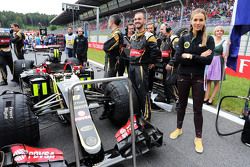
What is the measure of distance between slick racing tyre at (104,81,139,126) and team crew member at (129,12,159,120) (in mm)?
180

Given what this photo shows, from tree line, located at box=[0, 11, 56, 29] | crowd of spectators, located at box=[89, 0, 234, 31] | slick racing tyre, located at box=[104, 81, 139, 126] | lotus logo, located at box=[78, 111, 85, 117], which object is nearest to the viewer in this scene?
lotus logo, located at box=[78, 111, 85, 117]

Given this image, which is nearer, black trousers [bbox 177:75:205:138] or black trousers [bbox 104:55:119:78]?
black trousers [bbox 177:75:205:138]

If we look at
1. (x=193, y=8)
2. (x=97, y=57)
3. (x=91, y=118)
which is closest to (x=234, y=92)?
(x=91, y=118)

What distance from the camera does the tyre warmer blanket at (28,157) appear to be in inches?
64.5

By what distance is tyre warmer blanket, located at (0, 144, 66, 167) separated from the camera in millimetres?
1638

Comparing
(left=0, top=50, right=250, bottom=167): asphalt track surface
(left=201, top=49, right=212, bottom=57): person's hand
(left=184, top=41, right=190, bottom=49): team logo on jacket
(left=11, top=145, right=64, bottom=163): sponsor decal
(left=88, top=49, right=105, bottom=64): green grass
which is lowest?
(left=0, top=50, right=250, bottom=167): asphalt track surface

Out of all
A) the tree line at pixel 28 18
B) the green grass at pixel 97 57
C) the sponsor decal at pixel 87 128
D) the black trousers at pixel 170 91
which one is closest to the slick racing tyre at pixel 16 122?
the sponsor decal at pixel 87 128

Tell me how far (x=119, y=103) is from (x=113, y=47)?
1388 millimetres

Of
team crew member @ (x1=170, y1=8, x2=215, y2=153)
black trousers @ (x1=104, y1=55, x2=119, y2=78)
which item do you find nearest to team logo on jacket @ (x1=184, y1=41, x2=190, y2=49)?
team crew member @ (x1=170, y1=8, x2=215, y2=153)

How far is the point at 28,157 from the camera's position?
174 centimetres

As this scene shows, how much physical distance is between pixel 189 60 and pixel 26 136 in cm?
208

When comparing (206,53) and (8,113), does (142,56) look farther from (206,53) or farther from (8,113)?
(8,113)

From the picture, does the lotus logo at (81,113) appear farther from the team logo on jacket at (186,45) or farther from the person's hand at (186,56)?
the team logo on jacket at (186,45)

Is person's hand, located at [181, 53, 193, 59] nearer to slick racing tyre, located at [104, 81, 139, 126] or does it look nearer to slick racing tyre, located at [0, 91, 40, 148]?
slick racing tyre, located at [104, 81, 139, 126]
